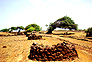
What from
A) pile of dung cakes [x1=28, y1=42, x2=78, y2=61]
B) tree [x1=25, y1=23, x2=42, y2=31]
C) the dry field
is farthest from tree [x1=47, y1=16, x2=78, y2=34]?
pile of dung cakes [x1=28, y1=42, x2=78, y2=61]

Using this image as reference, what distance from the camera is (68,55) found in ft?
22.0

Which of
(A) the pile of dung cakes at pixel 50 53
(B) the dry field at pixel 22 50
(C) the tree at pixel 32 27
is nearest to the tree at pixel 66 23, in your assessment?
(C) the tree at pixel 32 27

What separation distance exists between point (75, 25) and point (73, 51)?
35.9 m

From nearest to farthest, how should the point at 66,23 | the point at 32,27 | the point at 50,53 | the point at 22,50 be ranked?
the point at 50,53 → the point at 22,50 → the point at 66,23 → the point at 32,27

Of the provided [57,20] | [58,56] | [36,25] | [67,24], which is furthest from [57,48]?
[36,25]

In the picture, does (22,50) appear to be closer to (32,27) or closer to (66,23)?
(66,23)

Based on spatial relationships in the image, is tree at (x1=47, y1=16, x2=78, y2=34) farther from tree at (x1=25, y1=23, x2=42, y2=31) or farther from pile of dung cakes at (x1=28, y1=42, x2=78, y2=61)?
pile of dung cakes at (x1=28, y1=42, x2=78, y2=61)

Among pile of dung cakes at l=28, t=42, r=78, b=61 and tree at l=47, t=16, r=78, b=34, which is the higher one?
tree at l=47, t=16, r=78, b=34

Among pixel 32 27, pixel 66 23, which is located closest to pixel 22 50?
pixel 66 23

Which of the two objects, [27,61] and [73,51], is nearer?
[27,61]

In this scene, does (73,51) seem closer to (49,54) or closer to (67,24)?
(49,54)

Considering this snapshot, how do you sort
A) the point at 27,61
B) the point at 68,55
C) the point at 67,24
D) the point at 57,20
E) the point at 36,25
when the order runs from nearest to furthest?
the point at 27,61 < the point at 68,55 < the point at 67,24 < the point at 57,20 < the point at 36,25

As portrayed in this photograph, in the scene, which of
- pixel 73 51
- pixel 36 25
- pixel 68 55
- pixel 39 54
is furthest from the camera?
pixel 36 25

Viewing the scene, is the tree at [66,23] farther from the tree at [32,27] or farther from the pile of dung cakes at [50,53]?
the pile of dung cakes at [50,53]
